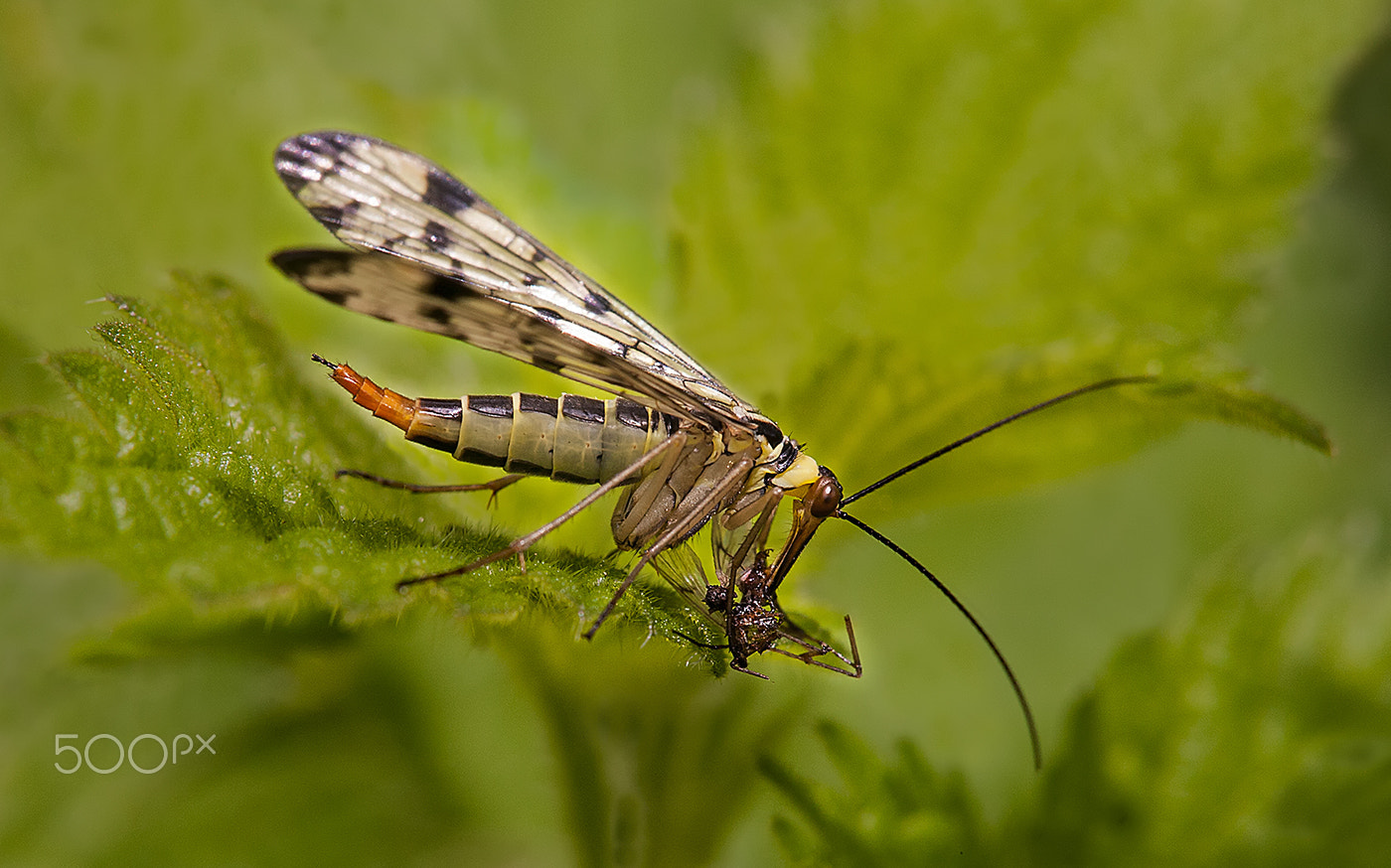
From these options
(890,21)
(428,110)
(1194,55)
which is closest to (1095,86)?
(1194,55)

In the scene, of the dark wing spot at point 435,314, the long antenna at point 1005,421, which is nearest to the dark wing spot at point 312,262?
the dark wing spot at point 435,314

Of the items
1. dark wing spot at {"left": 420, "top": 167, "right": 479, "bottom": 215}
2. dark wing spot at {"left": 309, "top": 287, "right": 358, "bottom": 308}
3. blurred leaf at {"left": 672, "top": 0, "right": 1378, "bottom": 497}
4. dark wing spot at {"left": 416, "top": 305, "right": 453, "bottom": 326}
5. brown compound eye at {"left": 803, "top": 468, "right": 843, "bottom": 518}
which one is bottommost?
dark wing spot at {"left": 309, "top": 287, "right": 358, "bottom": 308}

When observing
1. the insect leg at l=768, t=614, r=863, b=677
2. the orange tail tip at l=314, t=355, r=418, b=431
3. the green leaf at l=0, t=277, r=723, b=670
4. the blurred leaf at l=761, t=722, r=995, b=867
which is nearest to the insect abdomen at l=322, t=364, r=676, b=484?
the orange tail tip at l=314, t=355, r=418, b=431

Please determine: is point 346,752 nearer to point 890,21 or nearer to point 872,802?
point 872,802

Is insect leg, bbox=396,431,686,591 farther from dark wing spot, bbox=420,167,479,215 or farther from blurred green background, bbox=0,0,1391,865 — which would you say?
dark wing spot, bbox=420,167,479,215

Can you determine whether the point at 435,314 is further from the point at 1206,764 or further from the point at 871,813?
the point at 1206,764
